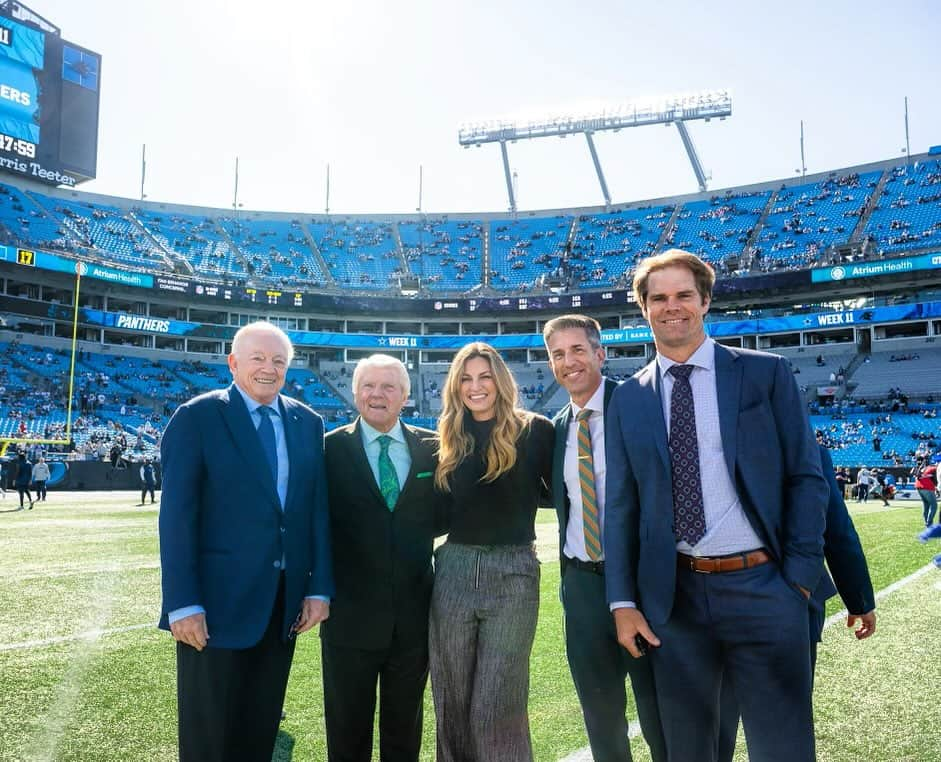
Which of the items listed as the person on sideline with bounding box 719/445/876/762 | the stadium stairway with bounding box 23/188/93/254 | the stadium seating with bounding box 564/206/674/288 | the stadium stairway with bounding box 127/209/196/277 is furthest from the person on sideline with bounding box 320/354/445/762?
the stadium stairway with bounding box 127/209/196/277

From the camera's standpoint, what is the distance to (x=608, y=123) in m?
56.7

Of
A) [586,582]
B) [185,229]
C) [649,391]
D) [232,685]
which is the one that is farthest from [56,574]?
[185,229]

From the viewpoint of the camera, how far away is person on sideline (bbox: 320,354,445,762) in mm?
→ 3391

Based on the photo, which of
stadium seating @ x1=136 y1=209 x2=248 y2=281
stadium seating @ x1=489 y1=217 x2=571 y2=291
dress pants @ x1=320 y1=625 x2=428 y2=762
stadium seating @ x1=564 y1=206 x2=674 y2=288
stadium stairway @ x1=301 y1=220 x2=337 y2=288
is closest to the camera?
dress pants @ x1=320 y1=625 x2=428 y2=762

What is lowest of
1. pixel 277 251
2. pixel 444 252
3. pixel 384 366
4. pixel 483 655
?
pixel 483 655

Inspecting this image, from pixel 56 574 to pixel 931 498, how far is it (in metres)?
17.3

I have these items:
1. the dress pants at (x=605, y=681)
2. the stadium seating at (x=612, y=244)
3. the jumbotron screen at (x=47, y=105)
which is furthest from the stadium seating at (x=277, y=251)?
the dress pants at (x=605, y=681)

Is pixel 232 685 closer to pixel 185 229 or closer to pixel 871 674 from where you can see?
pixel 871 674

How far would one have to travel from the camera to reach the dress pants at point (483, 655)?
326cm

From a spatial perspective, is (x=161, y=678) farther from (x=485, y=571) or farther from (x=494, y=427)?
(x=494, y=427)

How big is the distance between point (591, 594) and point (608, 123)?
58289 mm

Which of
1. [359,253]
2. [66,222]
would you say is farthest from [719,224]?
[66,222]

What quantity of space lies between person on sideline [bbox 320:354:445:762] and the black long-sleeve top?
0.22 meters

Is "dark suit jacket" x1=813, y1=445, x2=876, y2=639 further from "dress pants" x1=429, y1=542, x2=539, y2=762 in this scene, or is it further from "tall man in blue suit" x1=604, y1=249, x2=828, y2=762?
"dress pants" x1=429, y1=542, x2=539, y2=762
